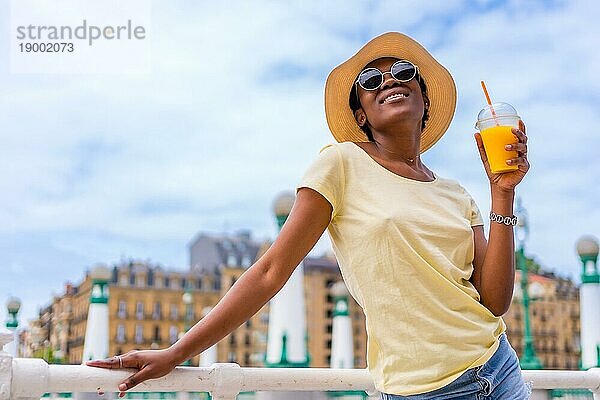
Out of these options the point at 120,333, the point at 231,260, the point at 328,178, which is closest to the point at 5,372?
the point at 328,178

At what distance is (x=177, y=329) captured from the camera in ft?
181

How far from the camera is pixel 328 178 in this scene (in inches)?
67.6

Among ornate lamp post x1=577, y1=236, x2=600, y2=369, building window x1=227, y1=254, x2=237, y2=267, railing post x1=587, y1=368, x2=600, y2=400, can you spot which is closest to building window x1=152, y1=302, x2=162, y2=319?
building window x1=227, y1=254, x2=237, y2=267

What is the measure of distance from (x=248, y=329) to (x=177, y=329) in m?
5.87

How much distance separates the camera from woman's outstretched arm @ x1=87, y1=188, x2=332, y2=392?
1.65 m

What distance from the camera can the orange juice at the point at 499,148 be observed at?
1.79 metres

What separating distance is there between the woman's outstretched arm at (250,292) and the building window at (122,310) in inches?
2057

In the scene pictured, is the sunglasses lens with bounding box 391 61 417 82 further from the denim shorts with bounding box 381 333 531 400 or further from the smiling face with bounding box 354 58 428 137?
the denim shorts with bounding box 381 333 531 400

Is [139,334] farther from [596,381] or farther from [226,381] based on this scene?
[226,381]

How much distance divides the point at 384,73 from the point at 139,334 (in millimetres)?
53540

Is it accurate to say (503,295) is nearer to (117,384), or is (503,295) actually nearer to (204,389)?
(204,389)

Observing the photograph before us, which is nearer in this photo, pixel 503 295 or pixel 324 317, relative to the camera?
pixel 503 295

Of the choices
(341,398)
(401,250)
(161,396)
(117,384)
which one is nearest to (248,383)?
(117,384)

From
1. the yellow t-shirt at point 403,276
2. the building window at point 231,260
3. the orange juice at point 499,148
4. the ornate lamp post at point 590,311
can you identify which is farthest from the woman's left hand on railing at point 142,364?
the building window at point 231,260
